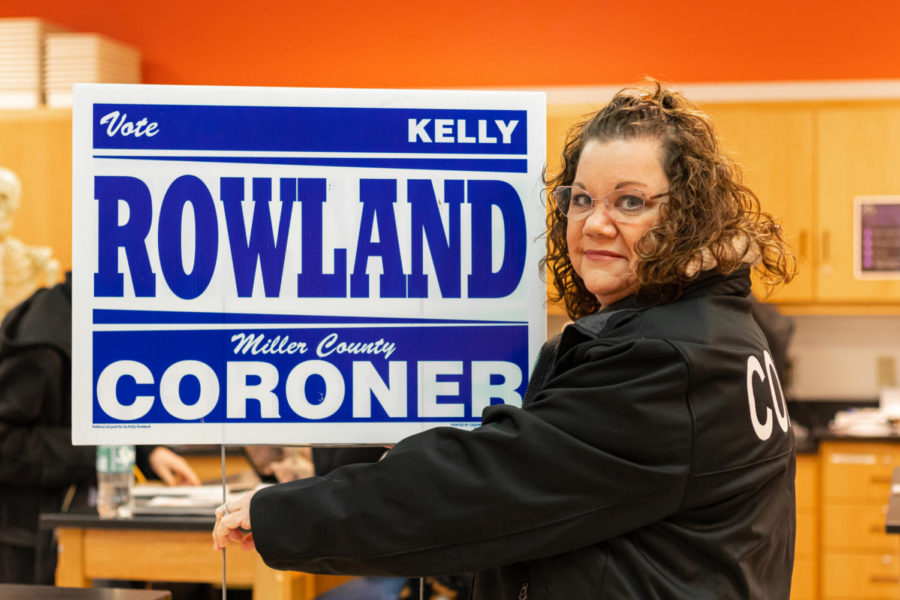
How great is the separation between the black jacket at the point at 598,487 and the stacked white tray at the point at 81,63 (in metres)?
4.47

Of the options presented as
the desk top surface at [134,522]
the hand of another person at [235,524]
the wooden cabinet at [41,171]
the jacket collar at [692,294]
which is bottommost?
the desk top surface at [134,522]

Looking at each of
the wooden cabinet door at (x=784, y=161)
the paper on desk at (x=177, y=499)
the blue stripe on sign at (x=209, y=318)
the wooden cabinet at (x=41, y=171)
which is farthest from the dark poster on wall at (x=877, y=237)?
the blue stripe on sign at (x=209, y=318)

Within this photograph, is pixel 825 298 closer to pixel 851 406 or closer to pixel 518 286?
pixel 851 406

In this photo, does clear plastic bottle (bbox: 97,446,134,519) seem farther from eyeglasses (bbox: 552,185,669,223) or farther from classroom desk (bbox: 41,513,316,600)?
eyeglasses (bbox: 552,185,669,223)

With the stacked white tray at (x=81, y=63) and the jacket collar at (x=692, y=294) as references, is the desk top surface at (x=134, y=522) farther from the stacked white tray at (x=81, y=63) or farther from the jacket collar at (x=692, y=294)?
the stacked white tray at (x=81, y=63)

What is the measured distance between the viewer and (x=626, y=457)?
1.26 metres

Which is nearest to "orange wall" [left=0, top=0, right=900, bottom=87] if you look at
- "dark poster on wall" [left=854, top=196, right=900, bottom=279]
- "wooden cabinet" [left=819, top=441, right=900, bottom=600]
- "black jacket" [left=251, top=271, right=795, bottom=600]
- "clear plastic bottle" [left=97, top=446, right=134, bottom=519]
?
"dark poster on wall" [left=854, top=196, right=900, bottom=279]

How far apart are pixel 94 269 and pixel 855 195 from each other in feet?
14.3

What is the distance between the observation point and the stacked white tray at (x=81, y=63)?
532 centimetres

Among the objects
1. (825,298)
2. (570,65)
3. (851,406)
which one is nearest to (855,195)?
(825,298)

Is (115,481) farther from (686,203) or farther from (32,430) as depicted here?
(686,203)

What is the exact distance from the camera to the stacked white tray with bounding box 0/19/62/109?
538 cm

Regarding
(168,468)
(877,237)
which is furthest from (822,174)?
(168,468)

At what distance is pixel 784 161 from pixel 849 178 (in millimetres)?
312
